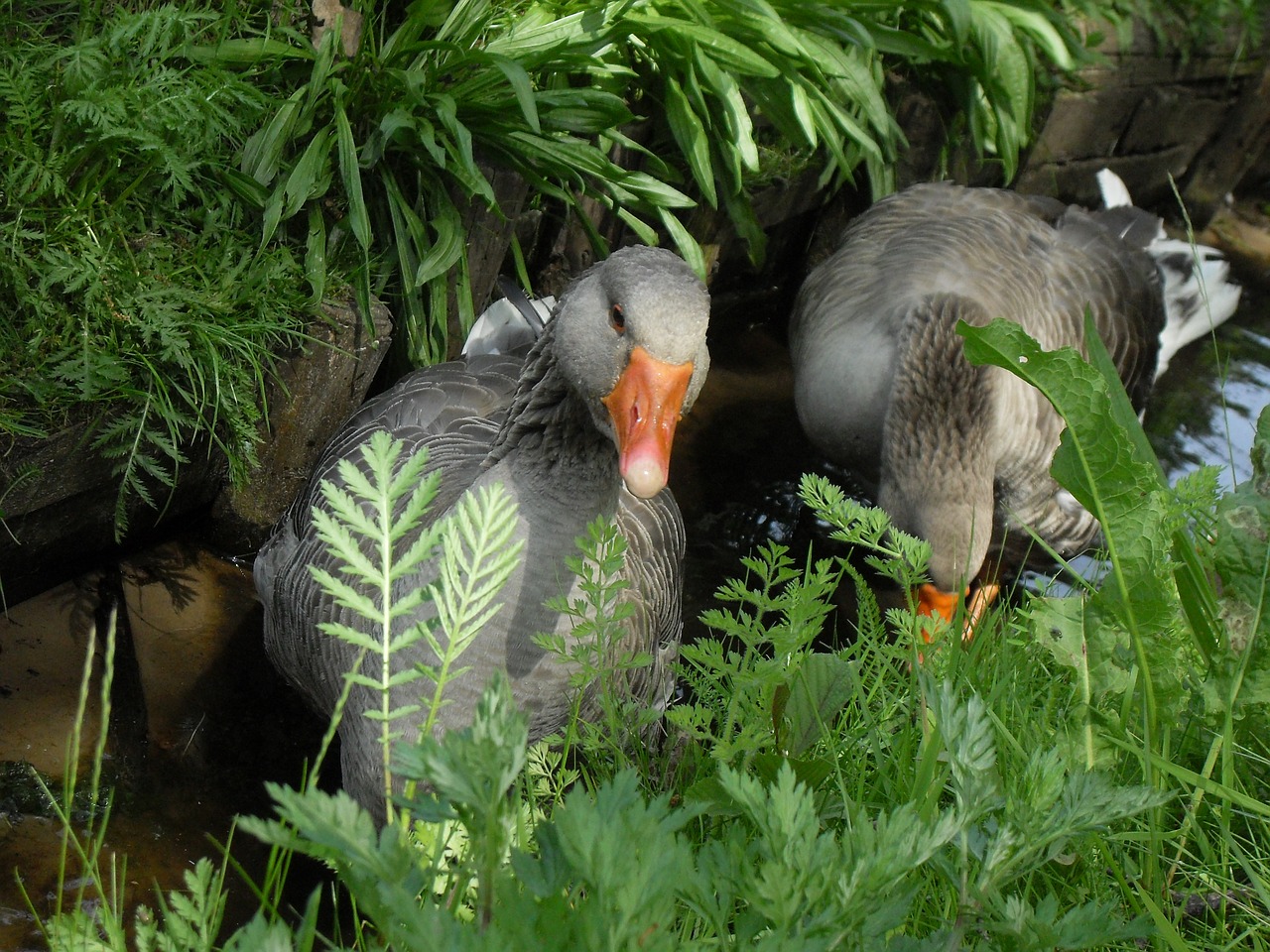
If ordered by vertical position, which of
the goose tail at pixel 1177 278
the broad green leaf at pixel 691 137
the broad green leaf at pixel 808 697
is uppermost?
the broad green leaf at pixel 691 137

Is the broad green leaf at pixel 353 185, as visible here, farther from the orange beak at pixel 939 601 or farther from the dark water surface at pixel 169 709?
the orange beak at pixel 939 601

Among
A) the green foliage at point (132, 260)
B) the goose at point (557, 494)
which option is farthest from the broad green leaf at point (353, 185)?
the goose at point (557, 494)

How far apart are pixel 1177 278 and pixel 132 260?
172 inches

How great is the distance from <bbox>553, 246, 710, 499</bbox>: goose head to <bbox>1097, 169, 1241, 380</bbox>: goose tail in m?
3.37

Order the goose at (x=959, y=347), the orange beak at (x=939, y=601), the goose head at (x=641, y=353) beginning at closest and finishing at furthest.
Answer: the goose head at (x=641, y=353)
the orange beak at (x=939, y=601)
the goose at (x=959, y=347)

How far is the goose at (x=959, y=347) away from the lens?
3539 mm

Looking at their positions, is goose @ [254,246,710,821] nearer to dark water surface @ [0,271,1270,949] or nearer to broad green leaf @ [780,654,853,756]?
dark water surface @ [0,271,1270,949]

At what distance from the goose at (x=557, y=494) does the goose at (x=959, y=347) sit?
1.03 metres

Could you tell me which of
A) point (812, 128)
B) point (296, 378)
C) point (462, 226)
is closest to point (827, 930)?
point (296, 378)

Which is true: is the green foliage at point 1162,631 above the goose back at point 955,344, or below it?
above

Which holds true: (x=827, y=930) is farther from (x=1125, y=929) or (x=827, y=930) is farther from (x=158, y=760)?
(x=158, y=760)

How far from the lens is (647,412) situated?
2.02m

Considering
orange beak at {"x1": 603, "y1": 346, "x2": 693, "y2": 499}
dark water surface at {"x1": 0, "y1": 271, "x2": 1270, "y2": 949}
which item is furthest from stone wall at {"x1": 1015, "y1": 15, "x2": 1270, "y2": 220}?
orange beak at {"x1": 603, "y1": 346, "x2": 693, "y2": 499}

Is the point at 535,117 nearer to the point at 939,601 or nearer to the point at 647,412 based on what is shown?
the point at 647,412
